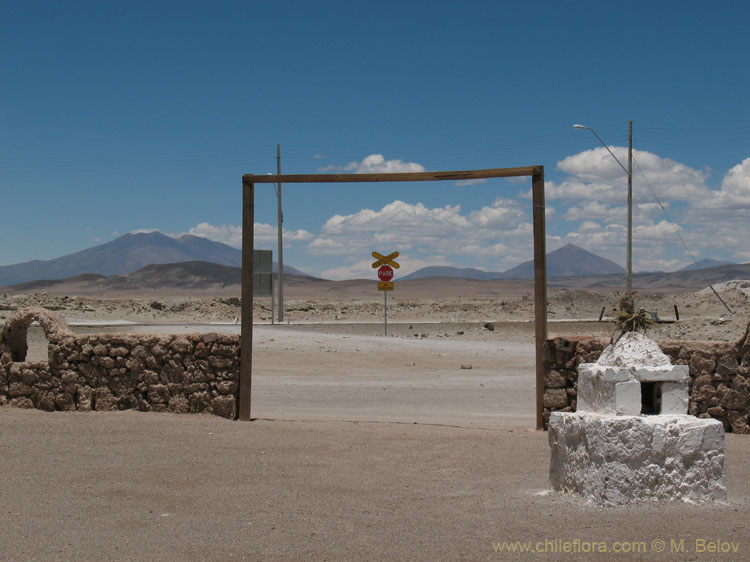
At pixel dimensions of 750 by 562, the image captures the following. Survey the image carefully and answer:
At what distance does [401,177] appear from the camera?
10.6 m

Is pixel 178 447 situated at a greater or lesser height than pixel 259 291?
lesser

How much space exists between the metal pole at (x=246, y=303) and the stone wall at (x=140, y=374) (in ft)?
0.39

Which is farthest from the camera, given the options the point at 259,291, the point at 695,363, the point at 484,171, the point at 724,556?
the point at 259,291

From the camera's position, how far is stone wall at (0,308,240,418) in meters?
10.8

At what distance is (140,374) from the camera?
10828mm

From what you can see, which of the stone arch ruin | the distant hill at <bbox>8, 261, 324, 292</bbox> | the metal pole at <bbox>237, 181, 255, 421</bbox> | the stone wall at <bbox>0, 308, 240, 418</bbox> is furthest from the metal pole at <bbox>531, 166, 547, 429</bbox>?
the distant hill at <bbox>8, 261, 324, 292</bbox>

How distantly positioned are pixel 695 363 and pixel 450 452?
11.0 feet

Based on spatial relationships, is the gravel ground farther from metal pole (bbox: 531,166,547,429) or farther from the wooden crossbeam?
the wooden crossbeam

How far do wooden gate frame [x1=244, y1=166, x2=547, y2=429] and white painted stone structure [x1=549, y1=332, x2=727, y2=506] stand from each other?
11.1 ft

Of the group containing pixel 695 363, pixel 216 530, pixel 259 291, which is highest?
pixel 259 291

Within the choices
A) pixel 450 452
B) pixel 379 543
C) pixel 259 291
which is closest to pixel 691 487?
pixel 379 543

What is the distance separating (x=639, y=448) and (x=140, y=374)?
23.6ft

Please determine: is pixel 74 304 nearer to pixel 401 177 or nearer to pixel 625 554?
pixel 401 177

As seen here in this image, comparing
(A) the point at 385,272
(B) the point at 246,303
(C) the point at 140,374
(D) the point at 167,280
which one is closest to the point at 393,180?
(B) the point at 246,303
